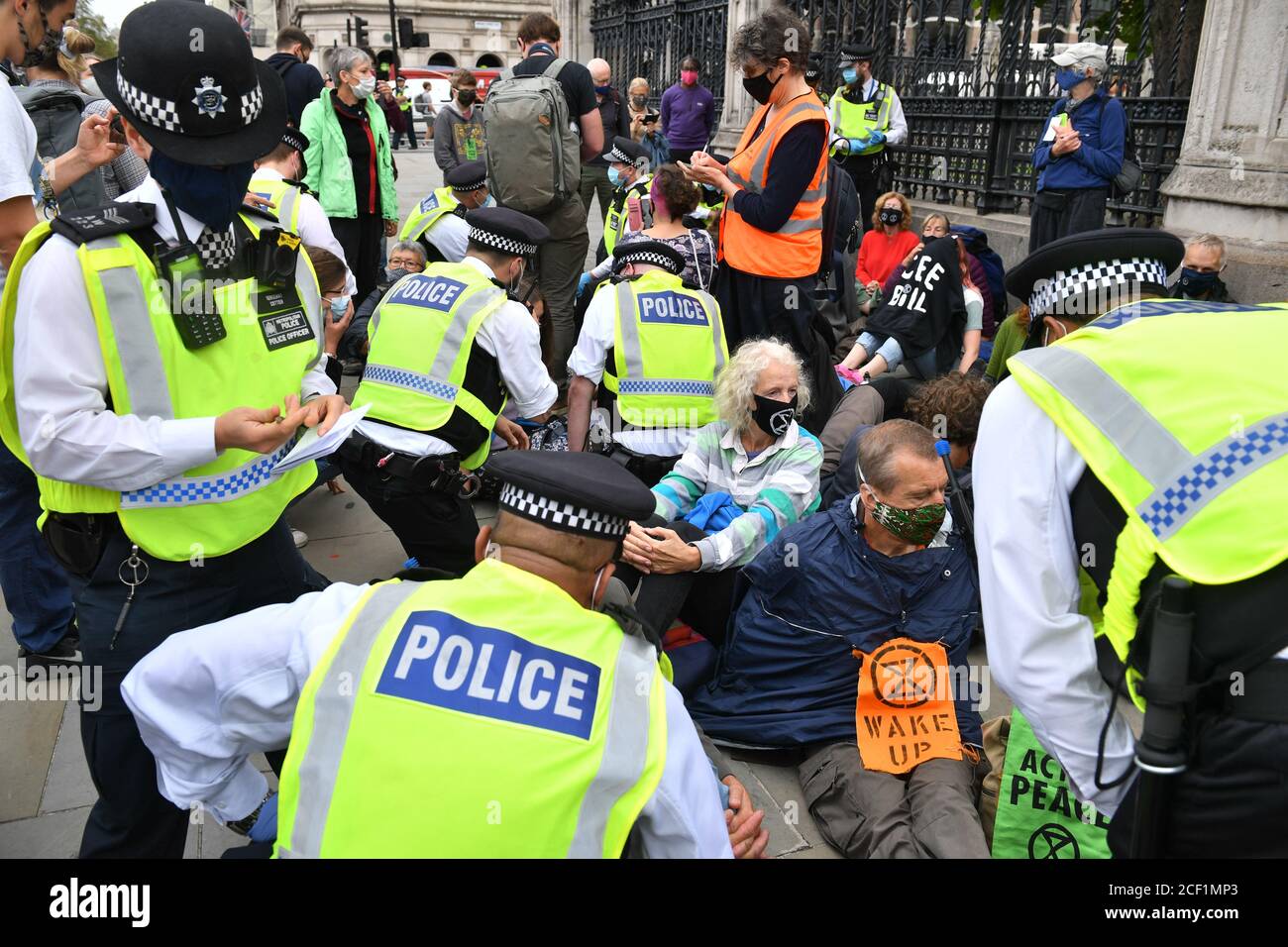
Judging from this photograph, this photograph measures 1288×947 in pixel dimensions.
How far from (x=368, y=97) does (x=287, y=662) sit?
6.31m

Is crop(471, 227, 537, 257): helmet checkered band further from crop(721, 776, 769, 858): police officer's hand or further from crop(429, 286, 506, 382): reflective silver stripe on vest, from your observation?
crop(721, 776, 769, 858): police officer's hand

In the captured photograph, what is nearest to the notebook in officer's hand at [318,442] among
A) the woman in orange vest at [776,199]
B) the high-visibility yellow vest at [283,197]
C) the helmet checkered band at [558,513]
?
the helmet checkered band at [558,513]

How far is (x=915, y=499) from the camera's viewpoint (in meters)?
3.18

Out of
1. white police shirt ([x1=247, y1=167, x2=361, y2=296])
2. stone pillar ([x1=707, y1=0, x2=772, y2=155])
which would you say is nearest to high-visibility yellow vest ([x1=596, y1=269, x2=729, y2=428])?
white police shirt ([x1=247, y1=167, x2=361, y2=296])

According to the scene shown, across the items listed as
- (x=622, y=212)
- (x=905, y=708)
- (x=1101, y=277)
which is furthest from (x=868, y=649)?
(x=622, y=212)

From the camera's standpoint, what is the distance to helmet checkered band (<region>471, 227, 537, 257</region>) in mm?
4164

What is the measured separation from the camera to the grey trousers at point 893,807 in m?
2.79

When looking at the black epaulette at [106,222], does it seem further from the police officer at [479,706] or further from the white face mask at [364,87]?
the white face mask at [364,87]

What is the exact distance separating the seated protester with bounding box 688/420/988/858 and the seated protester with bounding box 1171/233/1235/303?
3.76 m

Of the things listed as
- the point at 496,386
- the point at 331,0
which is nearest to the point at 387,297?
the point at 496,386

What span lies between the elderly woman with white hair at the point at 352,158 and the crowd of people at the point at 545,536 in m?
2.42

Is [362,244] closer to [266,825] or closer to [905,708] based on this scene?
[905,708]

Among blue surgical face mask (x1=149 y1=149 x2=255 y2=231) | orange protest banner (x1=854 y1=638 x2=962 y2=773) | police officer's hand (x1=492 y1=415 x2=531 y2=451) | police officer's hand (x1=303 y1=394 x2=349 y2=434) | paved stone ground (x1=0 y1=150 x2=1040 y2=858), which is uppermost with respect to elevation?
blue surgical face mask (x1=149 y1=149 x2=255 y2=231)
